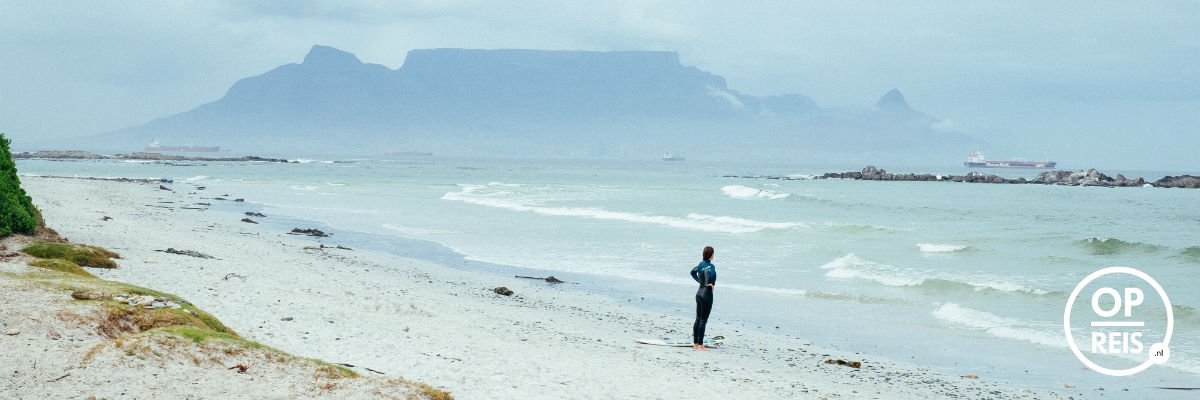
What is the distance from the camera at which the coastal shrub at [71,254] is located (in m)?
12.8

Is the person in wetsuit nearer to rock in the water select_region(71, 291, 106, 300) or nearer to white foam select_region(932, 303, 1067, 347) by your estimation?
white foam select_region(932, 303, 1067, 347)

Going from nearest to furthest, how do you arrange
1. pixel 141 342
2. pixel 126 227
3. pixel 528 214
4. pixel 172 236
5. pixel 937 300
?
1. pixel 141 342
2. pixel 937 300
3. pixel 172 236
4. pixel 126 227
5. pixel 528 214

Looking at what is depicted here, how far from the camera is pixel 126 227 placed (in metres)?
21.5

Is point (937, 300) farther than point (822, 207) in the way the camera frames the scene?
No

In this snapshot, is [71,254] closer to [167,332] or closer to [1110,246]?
[167,332]

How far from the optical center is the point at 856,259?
20.8m

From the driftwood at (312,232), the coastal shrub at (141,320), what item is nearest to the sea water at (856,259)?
the driftwood at (312,232)

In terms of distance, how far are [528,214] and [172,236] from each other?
17776 mm

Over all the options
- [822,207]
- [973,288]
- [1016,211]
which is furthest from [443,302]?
[1016,211]

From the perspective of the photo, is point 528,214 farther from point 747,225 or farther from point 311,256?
point 311,256

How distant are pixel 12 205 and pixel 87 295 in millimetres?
7753

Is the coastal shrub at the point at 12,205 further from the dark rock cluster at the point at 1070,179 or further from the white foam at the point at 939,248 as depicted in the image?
the dark rock cluster at the point at 1070,179

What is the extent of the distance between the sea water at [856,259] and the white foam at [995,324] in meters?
0.04

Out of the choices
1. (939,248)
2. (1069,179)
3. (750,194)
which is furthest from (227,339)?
(1069,179)
